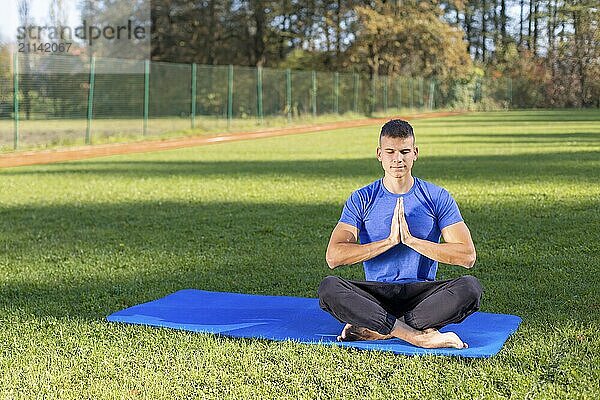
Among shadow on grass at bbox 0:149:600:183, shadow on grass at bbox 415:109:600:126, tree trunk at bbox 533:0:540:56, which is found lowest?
shadow on grass at bbox 0:149:600:183

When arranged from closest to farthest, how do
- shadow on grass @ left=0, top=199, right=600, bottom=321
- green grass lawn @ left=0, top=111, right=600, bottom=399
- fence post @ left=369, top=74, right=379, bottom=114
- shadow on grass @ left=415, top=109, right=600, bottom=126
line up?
green grass lawn @ left=0, top=111, right=600, bottom=399 → shadow on grass @ left=0, top=199, right=600, bottom=321 → shadow on grass @ left=415, top=109, right=600, bottom=126 → fence post @ left=369, top=74, right=379, bottom=114

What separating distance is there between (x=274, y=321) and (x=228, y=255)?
2.26m

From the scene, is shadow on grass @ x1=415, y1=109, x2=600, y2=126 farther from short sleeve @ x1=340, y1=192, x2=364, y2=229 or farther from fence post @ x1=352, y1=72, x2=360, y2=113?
short sleeve @ x1=340, y1=192, x2=364, y2=229

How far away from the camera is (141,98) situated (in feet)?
86.8

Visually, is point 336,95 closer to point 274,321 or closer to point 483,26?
point 483,26

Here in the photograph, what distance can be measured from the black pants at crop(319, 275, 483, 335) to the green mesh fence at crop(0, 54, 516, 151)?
1605cm

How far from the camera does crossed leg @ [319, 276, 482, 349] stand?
4.51 metres

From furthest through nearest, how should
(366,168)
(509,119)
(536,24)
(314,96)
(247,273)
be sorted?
(536,24) < (509,119) < (314,96) < (366,168) < (247,273)

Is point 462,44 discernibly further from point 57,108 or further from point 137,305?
point 137,305

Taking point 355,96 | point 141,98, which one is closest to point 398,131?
point 141,98

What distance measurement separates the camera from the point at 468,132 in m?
26.8

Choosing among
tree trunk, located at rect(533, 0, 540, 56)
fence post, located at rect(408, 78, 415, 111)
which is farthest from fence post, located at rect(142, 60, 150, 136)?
tree trunk, located at rect(533, 0, 540, 56)

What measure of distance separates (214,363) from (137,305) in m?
1.39

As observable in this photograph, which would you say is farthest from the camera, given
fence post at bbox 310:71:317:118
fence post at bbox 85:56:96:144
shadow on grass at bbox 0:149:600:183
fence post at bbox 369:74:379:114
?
fence post at bbox 369:74:379:114
